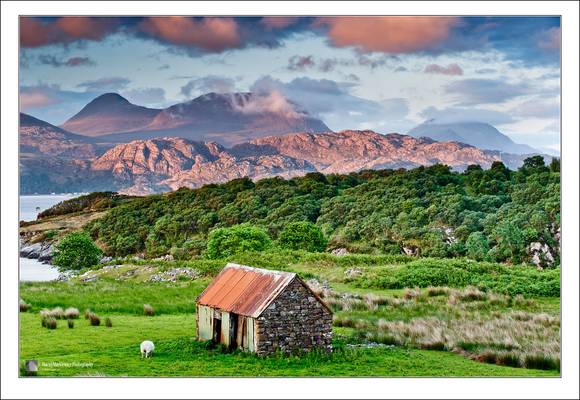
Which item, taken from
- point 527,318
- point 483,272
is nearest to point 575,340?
point 527,318

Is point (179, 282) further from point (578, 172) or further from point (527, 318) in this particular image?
point (578, 172)

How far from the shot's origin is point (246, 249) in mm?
29562

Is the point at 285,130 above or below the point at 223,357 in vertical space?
above

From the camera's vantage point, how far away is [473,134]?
29.6 metres

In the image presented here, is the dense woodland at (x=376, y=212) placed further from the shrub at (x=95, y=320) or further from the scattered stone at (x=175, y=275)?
the shrub at (x=95, y=320)

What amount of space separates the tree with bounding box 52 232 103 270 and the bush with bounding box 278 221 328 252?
6785 mm

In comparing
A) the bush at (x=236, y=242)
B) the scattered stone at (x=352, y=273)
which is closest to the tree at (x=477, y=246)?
the scattered stone at (x=352, y=273)

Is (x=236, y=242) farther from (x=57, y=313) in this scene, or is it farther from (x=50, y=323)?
(x=50, y=323)

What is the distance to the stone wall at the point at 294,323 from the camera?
17688mm

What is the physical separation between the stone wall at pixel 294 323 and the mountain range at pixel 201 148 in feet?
36.0

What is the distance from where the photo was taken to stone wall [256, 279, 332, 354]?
17688mm

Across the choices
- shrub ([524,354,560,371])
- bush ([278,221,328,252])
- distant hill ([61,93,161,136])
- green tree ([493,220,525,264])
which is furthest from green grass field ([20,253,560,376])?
distant hill ([61,93,161,136])

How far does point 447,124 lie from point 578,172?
27.9 ft

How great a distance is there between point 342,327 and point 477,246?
9993 mm
